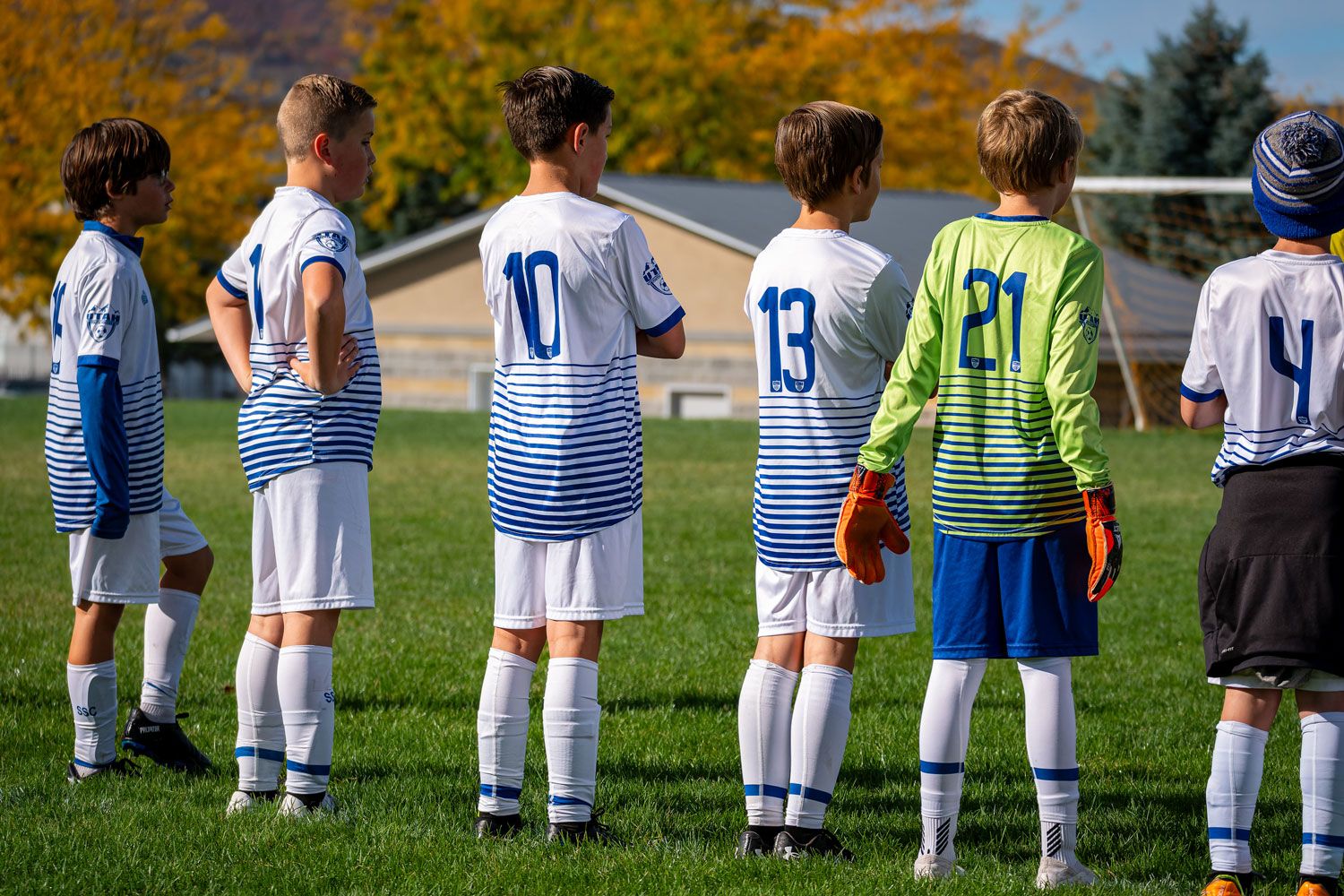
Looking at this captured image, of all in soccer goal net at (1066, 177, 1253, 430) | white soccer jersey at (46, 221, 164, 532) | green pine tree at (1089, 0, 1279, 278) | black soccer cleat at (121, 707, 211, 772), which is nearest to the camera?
white soccer jersey at (46, 221, 164, 532)

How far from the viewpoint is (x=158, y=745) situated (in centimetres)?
556

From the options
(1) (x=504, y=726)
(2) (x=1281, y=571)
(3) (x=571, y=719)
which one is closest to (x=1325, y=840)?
(2) (x=1281, y=571)

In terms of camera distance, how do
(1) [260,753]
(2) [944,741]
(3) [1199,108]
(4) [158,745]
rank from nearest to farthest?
1. (2) [944,741]
2. (1) [260,753]
3. (4) [158,745]
4. (3) [1199,108]

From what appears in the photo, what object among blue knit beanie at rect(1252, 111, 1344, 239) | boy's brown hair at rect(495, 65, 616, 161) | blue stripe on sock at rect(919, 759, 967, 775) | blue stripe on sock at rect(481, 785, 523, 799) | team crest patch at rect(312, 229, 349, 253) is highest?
boy's brown hair at rect(495, 65, 616, 161)

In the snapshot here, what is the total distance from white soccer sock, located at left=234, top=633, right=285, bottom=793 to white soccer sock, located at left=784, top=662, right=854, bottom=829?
5.18 feet

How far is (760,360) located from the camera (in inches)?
177

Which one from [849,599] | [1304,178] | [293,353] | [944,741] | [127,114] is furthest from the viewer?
[127,114]

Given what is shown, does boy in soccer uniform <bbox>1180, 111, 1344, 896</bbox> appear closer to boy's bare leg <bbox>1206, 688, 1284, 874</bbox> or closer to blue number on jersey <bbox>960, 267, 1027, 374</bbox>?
boy's bare leg <bbox>1206, 688, 1284, 874</bbox>

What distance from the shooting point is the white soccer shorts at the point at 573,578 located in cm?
442

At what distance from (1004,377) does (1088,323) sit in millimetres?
255

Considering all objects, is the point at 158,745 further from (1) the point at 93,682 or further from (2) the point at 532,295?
(2) the point at 532,295

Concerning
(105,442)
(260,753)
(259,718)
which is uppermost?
(105,442)

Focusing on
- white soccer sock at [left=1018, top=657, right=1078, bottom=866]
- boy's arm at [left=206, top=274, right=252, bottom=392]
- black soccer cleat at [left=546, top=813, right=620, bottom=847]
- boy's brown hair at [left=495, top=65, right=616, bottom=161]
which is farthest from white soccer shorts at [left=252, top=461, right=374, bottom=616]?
white soccer sock at [left=1018, top=657, right=1078, bottom=866]

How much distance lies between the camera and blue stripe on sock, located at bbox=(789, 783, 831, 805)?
172 inches
